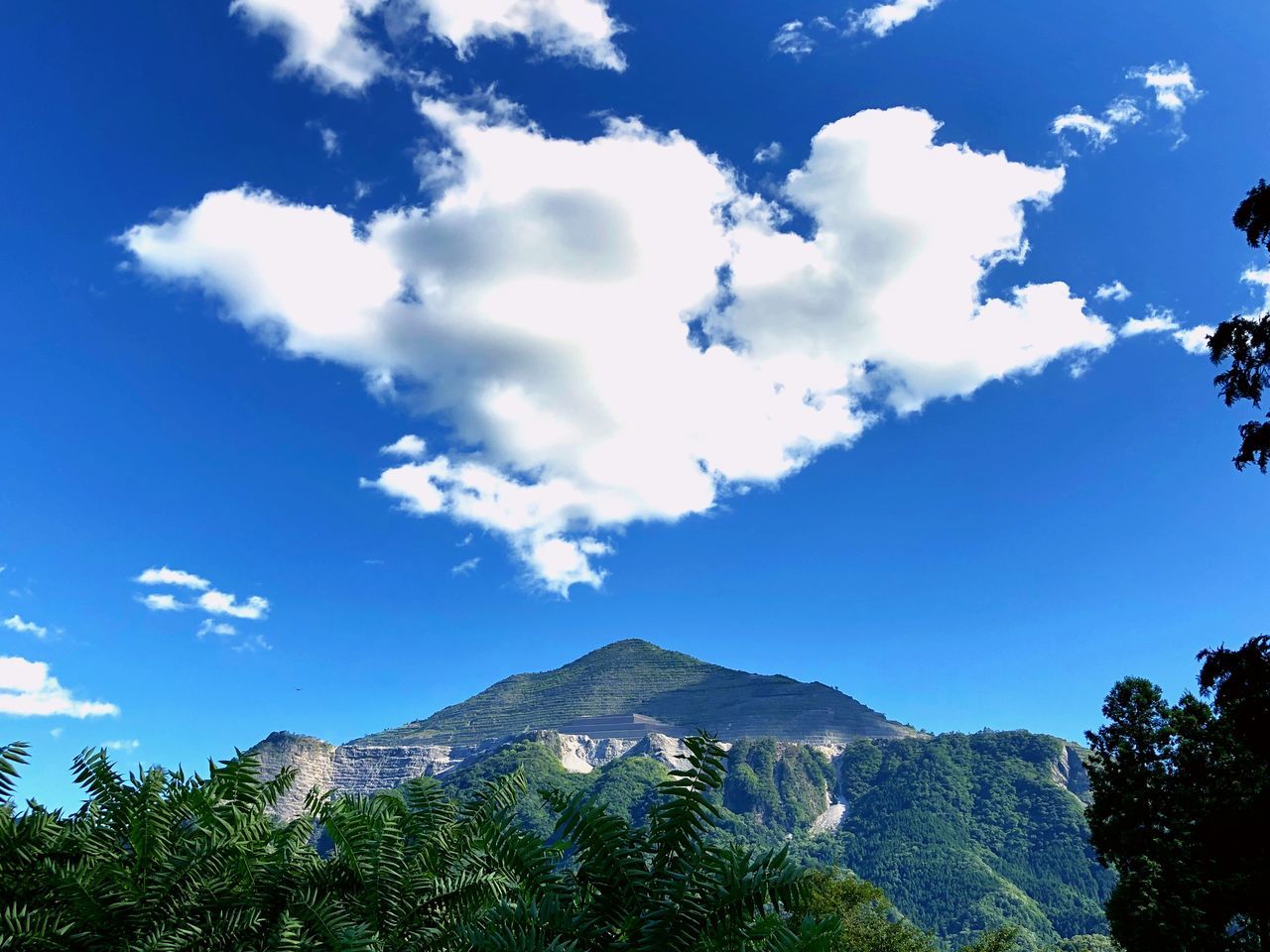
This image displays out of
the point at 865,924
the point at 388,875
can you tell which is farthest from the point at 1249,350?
the point at 865,924

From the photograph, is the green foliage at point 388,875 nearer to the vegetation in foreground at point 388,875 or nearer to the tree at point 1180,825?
the vegetation in foreground at point 388,875

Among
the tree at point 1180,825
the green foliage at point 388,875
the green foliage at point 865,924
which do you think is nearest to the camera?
the green foliage at point 388,875

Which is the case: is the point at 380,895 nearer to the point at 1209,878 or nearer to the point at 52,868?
the point at 52,868

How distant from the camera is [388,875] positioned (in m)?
7.84

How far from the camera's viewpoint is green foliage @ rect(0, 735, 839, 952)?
489 centimetres

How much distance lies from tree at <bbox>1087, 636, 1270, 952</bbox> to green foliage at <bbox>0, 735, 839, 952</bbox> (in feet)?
92.2

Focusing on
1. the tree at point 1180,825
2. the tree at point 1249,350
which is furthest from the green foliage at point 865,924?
the tree at point 1249,350

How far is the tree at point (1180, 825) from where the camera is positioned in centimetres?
3175

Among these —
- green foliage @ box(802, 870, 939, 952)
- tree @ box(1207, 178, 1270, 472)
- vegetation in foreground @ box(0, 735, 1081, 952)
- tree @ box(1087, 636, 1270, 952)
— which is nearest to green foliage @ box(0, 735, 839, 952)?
vegetation in foreground @ box(0, 735, 1081, 952)

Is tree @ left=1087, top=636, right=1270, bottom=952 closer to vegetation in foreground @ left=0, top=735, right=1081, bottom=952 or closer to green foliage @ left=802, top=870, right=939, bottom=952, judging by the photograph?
green foliage @ left=802, top=870, right=939, bottom=952

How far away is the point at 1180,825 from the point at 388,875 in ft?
119

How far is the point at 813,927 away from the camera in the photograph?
459cm

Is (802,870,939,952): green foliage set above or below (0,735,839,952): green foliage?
below

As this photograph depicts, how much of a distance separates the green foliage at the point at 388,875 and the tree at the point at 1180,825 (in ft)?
92.2
